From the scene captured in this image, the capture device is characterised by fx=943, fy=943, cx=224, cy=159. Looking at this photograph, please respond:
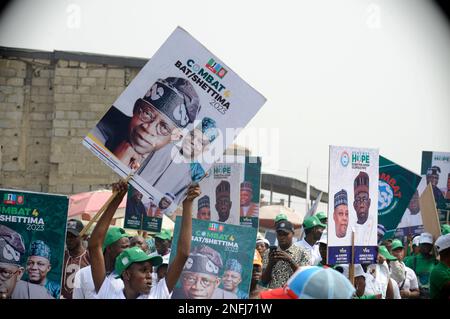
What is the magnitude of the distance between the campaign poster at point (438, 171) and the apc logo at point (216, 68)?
27.5ft

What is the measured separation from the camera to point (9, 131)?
33.8 m

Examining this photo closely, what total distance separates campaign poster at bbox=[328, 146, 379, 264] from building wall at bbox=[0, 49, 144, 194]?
2453 cm

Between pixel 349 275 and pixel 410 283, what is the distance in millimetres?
3079

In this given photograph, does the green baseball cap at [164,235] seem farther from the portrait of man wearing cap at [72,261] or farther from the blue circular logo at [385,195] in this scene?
the blue circular logo at [385,195]

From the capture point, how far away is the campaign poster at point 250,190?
473 inches

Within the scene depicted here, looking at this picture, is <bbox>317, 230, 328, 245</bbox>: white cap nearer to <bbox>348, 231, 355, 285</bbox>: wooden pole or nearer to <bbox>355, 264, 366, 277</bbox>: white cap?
<bbox>355, 264, 366, 277</bbox>: white cap

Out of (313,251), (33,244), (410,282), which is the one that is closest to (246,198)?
(410,282)

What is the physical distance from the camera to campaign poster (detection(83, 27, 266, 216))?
7285 mm

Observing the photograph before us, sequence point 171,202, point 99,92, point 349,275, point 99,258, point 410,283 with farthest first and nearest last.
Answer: point 99,92, point 410,283, point 349,275, point 171,202, point 99,258

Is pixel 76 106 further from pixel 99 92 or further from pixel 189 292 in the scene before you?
pixel 189 292

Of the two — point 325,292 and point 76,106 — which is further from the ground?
point 76,106

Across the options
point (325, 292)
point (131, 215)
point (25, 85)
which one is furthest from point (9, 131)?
point (325, 292)

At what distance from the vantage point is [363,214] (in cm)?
888

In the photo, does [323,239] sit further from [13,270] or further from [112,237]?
[13,270]
